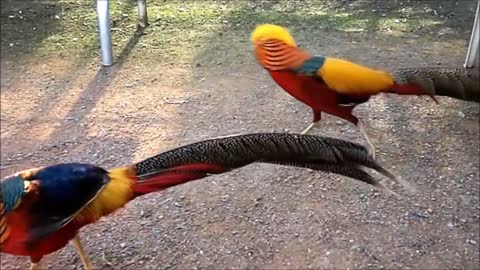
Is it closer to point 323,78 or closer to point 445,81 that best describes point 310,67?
point 323,78

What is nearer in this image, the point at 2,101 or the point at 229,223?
the point at 2,101

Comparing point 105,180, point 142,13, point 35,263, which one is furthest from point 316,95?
point 35,263

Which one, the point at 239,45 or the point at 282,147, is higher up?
the point at 282,147

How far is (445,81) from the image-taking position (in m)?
1.19

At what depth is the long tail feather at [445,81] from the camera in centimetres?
115

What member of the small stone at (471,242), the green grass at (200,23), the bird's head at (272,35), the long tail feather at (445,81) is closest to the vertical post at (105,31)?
the green grass at (200,23)

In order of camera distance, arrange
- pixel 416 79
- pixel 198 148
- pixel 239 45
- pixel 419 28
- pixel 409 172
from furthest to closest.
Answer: pixel 419 28 < pixel 239 45 < pixel 409 172 < pixel 416 79 < pixel 198 148

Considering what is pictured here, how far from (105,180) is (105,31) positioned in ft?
1.66

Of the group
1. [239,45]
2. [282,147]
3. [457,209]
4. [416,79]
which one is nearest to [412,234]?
[457,209]

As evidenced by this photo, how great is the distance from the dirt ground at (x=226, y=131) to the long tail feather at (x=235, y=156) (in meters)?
0.22

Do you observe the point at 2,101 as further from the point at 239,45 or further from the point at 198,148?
the point at 239,45

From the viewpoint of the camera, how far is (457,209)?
1.38 meters

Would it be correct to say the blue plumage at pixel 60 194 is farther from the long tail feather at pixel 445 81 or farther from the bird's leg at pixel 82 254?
the long tail feather at pixel 445 81

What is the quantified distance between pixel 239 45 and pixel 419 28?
631 millimetres
